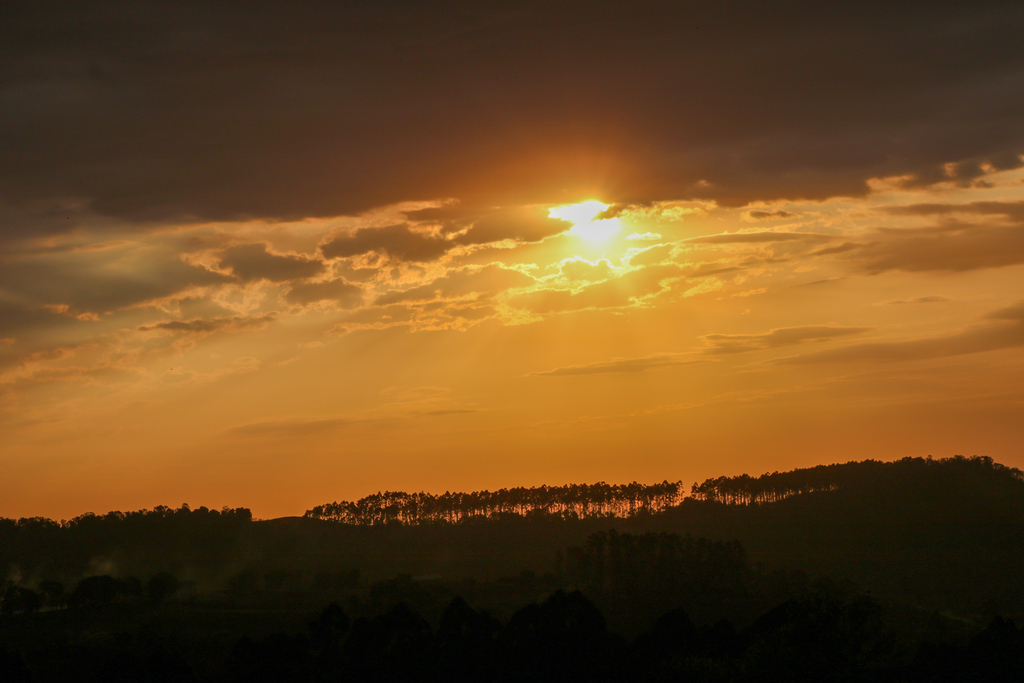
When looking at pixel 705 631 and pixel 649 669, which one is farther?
pixel 705 631

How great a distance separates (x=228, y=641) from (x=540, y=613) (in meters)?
82.0

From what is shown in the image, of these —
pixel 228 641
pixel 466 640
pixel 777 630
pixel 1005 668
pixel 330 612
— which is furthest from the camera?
pixel 228 641

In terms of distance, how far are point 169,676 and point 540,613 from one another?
50.5 m

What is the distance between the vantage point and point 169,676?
4793 inches

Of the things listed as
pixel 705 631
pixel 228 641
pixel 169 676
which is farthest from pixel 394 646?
pixel 228 641

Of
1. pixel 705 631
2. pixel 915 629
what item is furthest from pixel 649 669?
pixel 915 629

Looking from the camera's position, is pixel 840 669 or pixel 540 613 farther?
pixel 540 613

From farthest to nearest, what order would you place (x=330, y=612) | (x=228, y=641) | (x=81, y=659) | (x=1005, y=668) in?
(x=228, y=641) → (x=81, y=659) → (x=330, y=612) → (x=1005, y=668)

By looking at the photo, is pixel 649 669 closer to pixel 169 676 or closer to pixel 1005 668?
pixel 1005 668

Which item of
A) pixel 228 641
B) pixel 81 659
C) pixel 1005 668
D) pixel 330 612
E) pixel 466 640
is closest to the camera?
pixel 1005 668

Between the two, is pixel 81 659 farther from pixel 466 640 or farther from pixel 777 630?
pixel 777 630

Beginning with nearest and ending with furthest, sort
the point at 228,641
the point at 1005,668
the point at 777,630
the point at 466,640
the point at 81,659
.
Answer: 1. the point at 1005,668
2. the point at 777,630
3. the point at 466,640
4. the point at 81,659
5. the point at 228,641

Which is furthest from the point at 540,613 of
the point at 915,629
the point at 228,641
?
the point at 915,629

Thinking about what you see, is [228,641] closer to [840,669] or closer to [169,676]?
[169,676]
